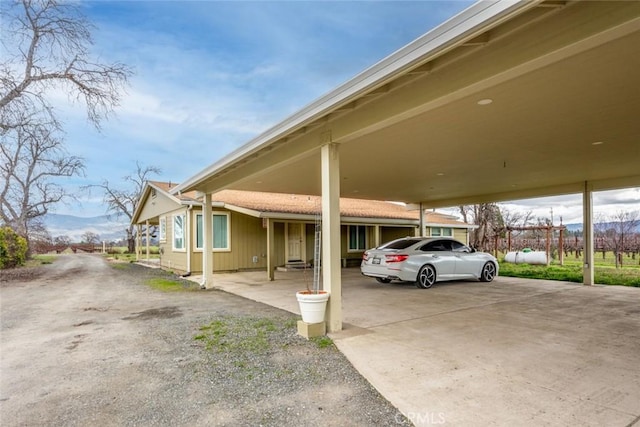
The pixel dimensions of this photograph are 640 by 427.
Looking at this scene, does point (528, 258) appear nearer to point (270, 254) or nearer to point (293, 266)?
point (293, 266)

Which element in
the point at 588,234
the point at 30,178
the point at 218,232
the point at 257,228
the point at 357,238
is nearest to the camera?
the point at 588,234

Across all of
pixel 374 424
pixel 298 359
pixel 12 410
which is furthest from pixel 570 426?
pixel 12 410

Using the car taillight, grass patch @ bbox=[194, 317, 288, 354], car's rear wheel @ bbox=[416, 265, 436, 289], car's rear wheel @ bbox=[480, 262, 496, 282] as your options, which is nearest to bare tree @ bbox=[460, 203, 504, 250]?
car's rear wheel @ bbox=[480, 262, 496, 282]

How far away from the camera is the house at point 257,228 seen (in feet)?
44.0

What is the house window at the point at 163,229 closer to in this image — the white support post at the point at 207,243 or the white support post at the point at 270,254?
the white support post at the point at 270,254

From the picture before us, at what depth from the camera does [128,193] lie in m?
35.6

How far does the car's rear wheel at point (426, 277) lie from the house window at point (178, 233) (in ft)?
30.5

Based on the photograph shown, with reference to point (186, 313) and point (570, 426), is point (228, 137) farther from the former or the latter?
point (570, 426)

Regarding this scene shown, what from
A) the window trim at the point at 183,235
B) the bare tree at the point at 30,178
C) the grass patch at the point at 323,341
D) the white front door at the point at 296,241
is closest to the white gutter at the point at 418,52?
the grass patch at the point at 323,341

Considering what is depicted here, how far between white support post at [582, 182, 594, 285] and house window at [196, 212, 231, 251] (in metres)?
11.5

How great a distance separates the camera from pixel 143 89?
41.9ft

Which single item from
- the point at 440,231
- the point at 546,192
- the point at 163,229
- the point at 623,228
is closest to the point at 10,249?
the point at 163,229

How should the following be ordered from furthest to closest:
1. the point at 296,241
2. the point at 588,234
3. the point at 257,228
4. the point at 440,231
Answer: the point at 440,231, the point at 296,241, the point at 257,228, the point at 588,234

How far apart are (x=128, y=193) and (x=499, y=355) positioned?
37.6 metres
